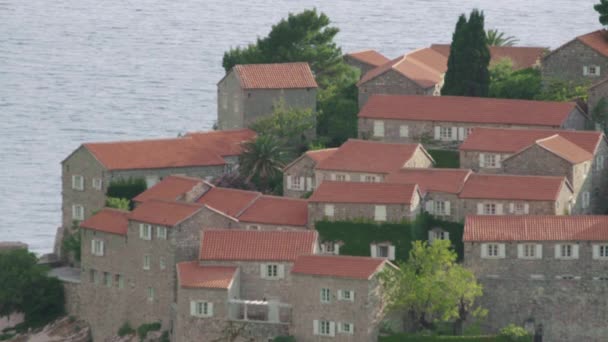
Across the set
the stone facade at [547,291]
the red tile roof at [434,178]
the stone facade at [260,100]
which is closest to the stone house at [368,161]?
the red tile roof at [434,178]

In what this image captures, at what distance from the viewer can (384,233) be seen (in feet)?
416

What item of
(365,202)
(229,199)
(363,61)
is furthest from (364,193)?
(363,61)

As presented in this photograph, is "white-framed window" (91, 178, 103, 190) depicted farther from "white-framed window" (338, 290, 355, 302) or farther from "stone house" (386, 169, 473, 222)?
"white-framed window" (338, 290, 355, 302)

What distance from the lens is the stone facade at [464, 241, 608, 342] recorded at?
12225 centimetres

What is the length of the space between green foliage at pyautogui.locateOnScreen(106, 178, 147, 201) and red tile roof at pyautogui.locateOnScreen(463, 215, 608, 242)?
81.0 feet

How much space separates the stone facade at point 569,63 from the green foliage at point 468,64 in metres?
4.10

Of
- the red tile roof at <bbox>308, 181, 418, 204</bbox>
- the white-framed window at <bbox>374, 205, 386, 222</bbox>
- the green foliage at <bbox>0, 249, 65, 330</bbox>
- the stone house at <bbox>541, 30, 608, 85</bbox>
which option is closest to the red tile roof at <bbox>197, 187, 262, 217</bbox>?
the red tile roof at <bbox>308, 181, 418, 204</bbox>

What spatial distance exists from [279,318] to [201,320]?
13.7ft

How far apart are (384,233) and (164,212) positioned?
12.5 metres

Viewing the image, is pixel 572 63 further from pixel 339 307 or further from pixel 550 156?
pixel 339 307

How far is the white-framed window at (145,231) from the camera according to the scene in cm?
12912

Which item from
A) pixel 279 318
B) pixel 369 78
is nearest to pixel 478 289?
pixel 279 318

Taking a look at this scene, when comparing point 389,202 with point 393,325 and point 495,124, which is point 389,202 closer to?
point 393,325

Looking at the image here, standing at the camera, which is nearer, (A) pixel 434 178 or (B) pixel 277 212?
(A) pixel 434 178
